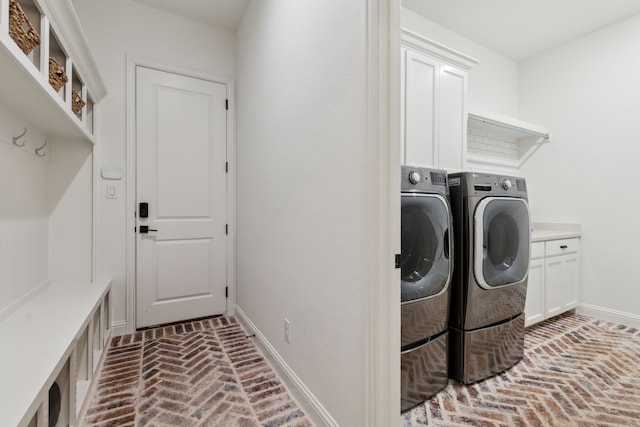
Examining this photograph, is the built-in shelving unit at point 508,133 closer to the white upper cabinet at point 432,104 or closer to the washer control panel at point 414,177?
the white upper cabinet at point 432,104

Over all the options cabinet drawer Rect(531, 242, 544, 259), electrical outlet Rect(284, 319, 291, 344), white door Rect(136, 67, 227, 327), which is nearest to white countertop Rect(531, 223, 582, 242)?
cabinet drawer Rect(531, 242, 544, 259)

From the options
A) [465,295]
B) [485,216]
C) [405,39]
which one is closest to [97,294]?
[465,295]

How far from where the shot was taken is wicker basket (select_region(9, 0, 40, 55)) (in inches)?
41.5

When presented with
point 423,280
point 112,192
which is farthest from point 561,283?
point 112,192

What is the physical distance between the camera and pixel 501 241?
2002 mm

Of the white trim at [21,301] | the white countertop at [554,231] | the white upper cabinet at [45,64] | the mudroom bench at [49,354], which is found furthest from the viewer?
the white countertop at [554,231]

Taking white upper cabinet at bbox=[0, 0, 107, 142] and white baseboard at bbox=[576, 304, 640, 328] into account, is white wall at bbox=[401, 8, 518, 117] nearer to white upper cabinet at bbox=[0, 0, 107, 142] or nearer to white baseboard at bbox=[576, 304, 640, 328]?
white baseboard at bbox=[576, 304, 640, 328]

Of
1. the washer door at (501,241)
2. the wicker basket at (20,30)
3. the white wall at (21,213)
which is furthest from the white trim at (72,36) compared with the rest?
the washer door at (501,241)

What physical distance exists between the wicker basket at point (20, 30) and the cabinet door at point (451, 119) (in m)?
2.34

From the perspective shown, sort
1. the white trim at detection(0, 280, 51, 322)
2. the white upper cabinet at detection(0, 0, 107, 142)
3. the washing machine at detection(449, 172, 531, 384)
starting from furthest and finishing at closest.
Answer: the washing machine at detection(449, 172, 531, 384), the white trim at detection(0, 280, 51, 322), the white upper cabinet at detection(0, 0, 107, 142)

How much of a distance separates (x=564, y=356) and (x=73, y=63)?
153 inches

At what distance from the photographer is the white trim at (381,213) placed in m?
1.16

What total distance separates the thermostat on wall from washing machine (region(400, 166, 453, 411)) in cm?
237

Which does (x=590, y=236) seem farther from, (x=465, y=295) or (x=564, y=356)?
(x=465, y=295)
